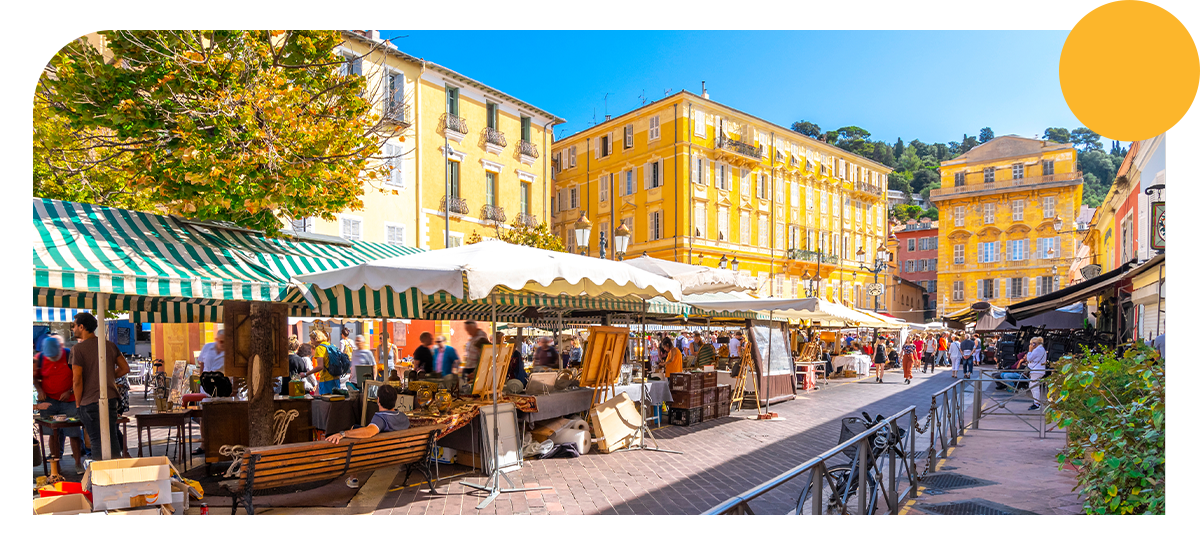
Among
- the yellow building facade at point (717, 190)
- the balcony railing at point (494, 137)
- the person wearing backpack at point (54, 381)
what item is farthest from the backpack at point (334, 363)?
the yellow building facade at point (717, 190)

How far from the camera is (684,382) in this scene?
10039 mm

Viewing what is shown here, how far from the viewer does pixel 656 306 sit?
10602mm

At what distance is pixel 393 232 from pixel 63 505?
52.7 ft

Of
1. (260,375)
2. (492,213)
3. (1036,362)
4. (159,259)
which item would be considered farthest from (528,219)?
(159,259)

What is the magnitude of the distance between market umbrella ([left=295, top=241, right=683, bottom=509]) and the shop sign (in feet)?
20.3

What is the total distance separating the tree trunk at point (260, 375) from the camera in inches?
263

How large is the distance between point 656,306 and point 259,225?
5.81 metres

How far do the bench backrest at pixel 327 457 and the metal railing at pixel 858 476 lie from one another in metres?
3.10

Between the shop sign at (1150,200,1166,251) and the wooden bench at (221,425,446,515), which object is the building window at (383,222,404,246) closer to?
the wooden bench at (221,425,446,515)

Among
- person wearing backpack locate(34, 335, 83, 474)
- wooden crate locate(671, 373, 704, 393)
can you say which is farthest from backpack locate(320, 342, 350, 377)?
wooden crate locate(671, 373, 704, 393)
